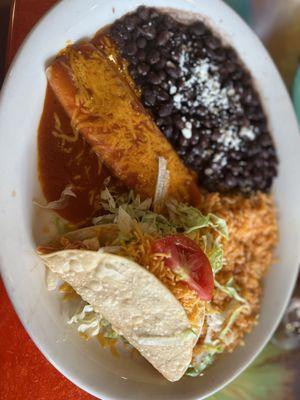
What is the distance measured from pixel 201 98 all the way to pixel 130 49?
427mm

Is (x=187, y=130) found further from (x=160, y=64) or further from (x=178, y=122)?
(x=160, y=64)

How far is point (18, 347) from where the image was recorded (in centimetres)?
234

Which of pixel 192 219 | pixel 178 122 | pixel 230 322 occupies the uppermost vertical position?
pixel 178 122

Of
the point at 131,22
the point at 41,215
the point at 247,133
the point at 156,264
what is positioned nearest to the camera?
the point at 156,264

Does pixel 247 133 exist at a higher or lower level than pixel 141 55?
lower

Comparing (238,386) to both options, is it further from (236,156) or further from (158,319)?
(236,156)

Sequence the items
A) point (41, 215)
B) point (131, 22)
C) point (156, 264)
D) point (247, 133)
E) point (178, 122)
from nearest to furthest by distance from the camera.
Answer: point (156, 264) → point (41, 215) → point (131, 22) → point (178, 122) → point (247, 133)

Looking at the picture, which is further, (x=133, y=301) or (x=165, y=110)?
(x=165, y=110)

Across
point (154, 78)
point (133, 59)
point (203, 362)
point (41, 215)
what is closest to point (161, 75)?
point (154, 78)

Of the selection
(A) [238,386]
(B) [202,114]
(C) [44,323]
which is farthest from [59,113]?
(A) [238,386]

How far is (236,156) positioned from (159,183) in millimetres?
488

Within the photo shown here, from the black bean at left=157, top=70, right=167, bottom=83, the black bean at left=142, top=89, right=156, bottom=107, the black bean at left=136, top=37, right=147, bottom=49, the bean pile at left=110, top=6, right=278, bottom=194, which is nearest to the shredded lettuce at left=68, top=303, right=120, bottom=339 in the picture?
the bean pile at left=110, top=6, right=278, bottom=194

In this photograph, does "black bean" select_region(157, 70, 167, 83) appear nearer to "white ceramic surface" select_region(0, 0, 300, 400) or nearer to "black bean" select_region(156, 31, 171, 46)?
"black bean" select_region(156, 31, 171, 46)

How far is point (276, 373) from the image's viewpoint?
9.48ft
